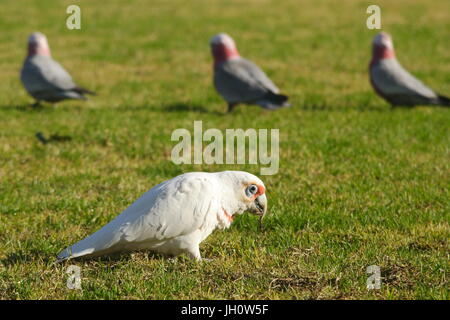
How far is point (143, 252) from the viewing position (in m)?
4.48

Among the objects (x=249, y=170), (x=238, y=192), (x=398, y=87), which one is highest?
(x=398, y=87)

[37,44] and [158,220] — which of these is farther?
[37,44]

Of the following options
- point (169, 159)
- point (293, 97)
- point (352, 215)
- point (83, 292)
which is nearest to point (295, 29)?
point (293, 97)

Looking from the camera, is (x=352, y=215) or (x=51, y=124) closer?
(x=352, y=215)

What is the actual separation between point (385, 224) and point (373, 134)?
3.16 meters

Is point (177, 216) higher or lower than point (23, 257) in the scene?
higher

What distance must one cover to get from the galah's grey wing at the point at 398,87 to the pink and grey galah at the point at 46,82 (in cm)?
400

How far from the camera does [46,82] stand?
9336 millimetres

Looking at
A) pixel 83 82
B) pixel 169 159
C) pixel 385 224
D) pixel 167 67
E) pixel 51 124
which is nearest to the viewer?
pixel 385 224

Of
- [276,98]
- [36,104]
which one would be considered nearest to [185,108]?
[276,98]

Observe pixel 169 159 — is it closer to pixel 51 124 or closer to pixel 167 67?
pixel 51 124

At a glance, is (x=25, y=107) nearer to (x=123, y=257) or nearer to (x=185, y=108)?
(x=185, y=108)

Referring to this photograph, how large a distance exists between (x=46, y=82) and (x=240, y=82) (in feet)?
8.61

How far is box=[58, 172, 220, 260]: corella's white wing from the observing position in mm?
4121
